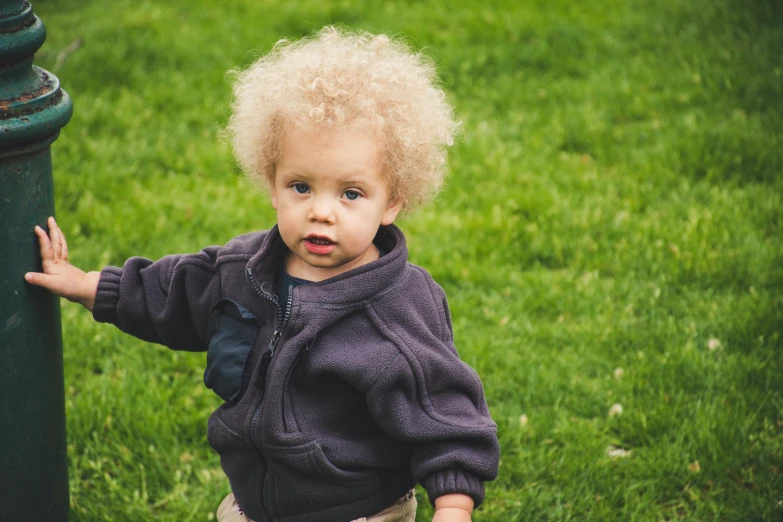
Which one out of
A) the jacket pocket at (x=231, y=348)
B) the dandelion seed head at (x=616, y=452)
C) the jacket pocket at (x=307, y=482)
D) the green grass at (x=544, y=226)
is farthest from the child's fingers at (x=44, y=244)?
the dandelion seed head at (x=616, y=452)

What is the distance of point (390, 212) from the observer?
7.22 feet

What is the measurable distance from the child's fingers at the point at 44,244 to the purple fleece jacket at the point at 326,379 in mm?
182

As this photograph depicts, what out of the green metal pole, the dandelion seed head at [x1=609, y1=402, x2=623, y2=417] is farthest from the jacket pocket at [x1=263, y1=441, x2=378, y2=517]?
the dandelion seed head at [x1=609, y1=402, x2=623, y2=417]

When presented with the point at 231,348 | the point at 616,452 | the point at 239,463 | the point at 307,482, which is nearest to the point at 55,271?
the point at 231,348

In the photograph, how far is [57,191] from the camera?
195 inches

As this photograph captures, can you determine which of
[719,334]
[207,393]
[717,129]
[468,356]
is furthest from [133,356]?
[717,129]

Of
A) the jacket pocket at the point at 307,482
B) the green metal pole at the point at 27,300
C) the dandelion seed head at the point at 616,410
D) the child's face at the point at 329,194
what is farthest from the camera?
the dandelion seed head at the point at 616,410

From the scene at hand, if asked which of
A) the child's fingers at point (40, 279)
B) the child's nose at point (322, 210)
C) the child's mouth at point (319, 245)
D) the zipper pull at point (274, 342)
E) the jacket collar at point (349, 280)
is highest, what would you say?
the child's nose at point (322, 210)

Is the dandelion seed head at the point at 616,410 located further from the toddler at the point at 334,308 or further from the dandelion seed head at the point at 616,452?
the toddler at the point at 334,308

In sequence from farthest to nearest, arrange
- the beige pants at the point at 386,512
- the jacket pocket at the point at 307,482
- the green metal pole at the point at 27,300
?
the beige pants at the point at 386,512 < the jacket pocket at the point at 307,482 < the green metal pole at the point at 27,300

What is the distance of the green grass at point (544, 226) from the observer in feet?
10.5

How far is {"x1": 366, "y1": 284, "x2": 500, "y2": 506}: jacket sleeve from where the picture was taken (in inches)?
80.3

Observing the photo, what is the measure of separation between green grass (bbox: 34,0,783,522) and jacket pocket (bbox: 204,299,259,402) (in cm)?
98

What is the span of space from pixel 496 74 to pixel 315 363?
4.96 m
